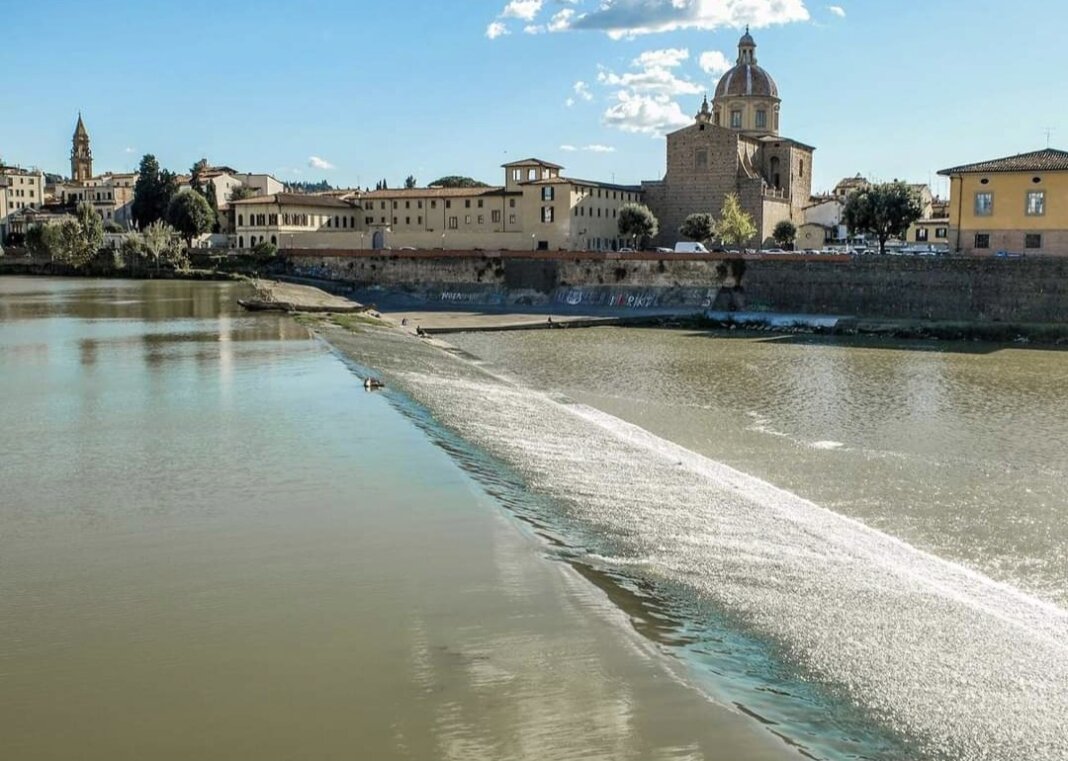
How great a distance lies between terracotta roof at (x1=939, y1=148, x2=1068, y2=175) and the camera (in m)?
40.5

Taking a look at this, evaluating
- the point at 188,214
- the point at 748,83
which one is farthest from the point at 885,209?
the point at 188,214

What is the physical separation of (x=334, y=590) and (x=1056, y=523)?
352 inches

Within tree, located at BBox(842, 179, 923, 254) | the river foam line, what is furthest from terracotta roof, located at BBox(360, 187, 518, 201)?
the river foam line

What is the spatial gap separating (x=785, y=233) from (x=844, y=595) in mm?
59894

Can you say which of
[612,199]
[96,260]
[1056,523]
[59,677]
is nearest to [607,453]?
[1056,523]

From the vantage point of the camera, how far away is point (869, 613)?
8695 mm

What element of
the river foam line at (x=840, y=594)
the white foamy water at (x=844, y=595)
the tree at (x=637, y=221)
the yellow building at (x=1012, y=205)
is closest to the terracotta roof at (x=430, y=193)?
the tree at (x=637, y=221)

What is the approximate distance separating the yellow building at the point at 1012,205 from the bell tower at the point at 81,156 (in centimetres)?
11559

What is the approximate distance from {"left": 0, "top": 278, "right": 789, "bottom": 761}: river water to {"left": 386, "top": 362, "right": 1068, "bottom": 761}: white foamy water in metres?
1.01

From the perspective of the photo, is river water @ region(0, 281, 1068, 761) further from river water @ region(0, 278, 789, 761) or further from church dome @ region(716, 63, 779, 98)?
church dome @ region(716, 63, 779, 98)

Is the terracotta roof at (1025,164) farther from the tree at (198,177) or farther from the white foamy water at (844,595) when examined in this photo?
the tree at (198,177)

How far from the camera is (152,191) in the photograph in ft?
281

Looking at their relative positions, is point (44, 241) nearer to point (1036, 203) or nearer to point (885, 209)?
point (885, 209)

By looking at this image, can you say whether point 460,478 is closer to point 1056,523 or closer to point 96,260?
point 1056,523
